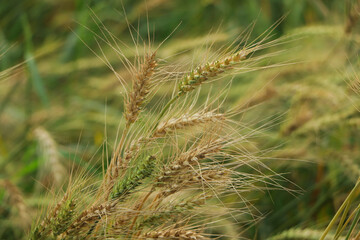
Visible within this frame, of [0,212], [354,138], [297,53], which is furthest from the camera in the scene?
[297,53]

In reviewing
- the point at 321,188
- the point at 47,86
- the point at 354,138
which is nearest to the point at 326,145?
the point at 354,138

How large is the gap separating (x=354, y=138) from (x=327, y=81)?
0.95ft

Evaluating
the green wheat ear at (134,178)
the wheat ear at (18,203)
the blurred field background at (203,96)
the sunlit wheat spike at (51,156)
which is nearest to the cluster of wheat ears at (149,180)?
the green wheat ear at (134,178)

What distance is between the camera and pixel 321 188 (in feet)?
5.45

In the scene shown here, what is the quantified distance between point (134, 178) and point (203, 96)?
51.3 inches

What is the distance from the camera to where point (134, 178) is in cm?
80

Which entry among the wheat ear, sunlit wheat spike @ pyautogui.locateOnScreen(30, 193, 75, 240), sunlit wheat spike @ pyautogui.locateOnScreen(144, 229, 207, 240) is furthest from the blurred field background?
sunlit wheat spike @ pyautogui.locateOnScreen(144, 229, 207, 240)

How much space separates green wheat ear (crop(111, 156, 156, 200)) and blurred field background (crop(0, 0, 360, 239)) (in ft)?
0.55

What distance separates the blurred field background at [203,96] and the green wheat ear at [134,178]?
169 millimetres

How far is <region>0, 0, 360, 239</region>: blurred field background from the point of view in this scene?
1382 millimetres

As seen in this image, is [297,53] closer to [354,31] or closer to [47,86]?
[354,31]

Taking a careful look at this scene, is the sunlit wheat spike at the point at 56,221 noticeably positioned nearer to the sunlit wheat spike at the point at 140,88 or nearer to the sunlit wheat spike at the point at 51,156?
the sunlit wheat spike at the point at 140,88

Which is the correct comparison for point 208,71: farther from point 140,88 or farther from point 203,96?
point 203,96

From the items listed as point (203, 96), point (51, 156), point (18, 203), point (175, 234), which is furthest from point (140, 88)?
point (203, 96)
